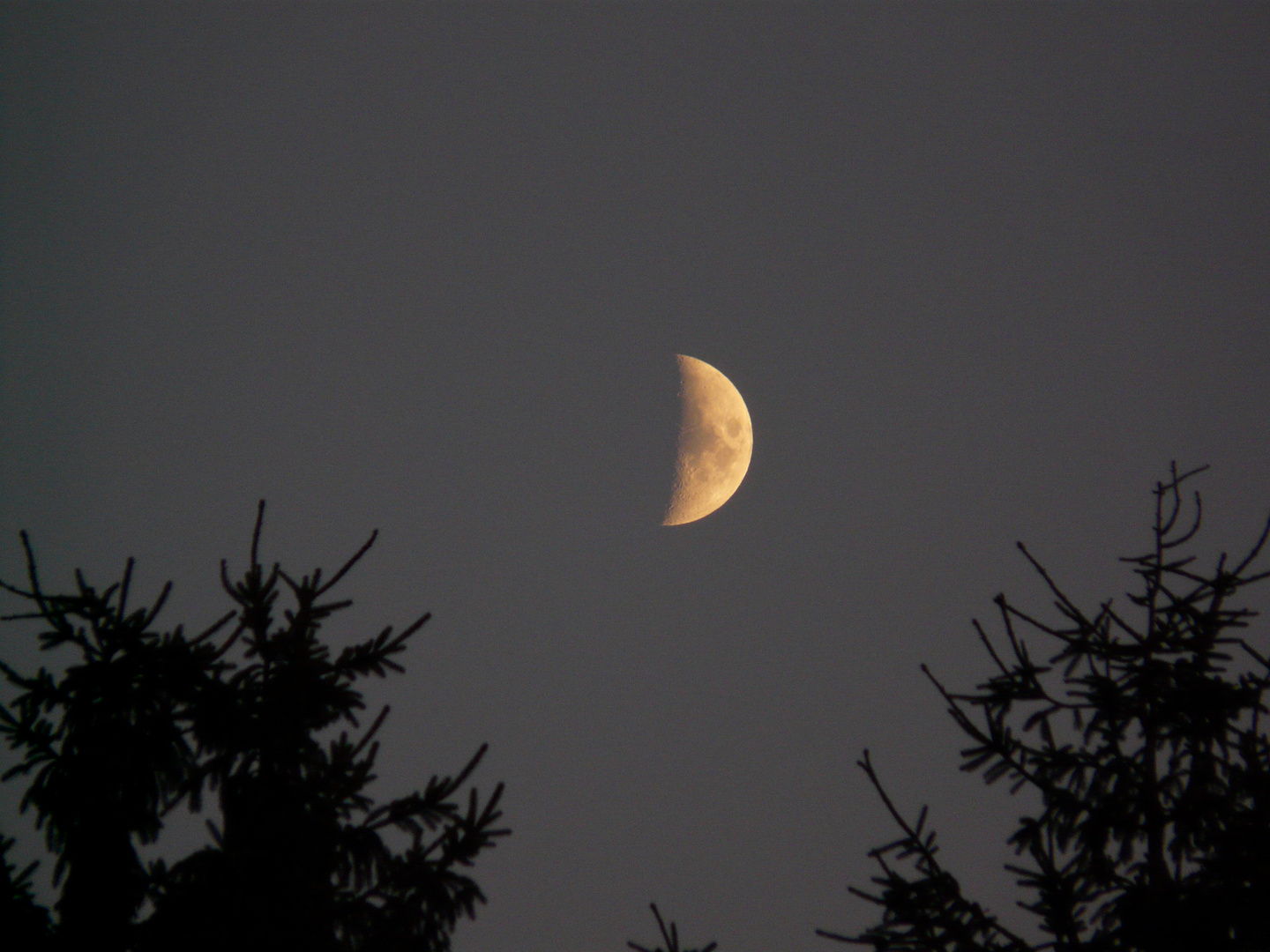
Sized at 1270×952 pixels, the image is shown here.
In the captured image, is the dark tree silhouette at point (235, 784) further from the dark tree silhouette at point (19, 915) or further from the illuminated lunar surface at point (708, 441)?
the illuminated lunar surface at point (708, 441)

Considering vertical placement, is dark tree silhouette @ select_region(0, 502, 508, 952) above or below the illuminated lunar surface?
below

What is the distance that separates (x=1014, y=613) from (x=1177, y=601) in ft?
4.07

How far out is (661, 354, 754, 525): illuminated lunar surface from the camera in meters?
48.2

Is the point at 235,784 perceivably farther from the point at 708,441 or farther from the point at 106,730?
the point at 708,441

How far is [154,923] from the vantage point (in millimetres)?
4738

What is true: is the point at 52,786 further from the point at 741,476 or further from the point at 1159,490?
the point at 741,476

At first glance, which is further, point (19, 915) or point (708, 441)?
point (708, 441)

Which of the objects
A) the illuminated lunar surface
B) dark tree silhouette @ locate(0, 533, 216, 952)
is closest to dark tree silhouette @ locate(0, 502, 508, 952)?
dark tree silhouette @ locate(0, 533, 216, 952)

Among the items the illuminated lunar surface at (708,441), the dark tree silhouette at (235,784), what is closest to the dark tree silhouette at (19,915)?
the dark tree silhouette at (235,784)

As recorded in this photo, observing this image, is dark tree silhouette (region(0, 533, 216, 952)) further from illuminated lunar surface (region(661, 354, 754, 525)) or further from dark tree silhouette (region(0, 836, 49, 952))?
illuminated lunar surface (region(661, 354, 754, 525))

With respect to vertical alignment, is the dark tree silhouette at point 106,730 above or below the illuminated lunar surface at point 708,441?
below

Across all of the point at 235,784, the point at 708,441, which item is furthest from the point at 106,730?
the point at 708,441

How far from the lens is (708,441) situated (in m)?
50.8

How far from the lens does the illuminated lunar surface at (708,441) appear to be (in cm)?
4816
